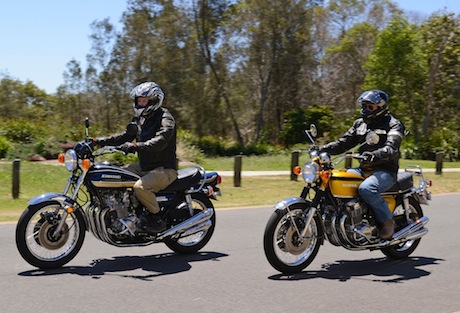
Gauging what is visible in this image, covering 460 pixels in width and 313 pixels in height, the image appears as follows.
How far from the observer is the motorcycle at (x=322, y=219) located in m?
6.80

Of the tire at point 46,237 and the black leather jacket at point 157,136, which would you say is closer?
the tire at point 46,237

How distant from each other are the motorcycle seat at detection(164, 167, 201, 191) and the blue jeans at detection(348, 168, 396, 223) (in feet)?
6.30

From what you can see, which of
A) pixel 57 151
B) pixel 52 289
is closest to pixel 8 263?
pixel 52 289

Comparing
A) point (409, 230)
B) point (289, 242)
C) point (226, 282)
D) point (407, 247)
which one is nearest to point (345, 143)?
point (409, 230)

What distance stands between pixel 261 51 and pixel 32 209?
29131mm

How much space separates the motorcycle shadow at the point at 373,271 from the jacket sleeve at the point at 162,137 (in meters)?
1.93

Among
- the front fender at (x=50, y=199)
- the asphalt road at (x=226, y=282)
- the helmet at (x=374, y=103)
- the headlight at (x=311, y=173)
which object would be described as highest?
the helmet at (x=374, y=103)

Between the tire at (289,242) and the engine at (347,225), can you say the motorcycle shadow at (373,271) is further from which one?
the engine at (347,225)

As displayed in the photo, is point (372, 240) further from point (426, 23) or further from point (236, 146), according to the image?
point (426, 23)

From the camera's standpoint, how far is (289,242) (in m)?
6.85

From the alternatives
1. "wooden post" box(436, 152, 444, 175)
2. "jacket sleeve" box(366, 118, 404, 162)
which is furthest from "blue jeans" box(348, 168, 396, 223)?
"wooden post" box(436, 152, 444, 175)

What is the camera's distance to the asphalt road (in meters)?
5.76

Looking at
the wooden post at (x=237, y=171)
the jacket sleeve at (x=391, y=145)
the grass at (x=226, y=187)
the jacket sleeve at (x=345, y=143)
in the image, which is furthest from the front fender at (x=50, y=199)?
the wooden post at (x=237, y=171)

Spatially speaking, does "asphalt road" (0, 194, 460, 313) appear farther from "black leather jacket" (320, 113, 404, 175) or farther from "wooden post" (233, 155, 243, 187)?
"wooden post" (233, 155, 243, 187)
